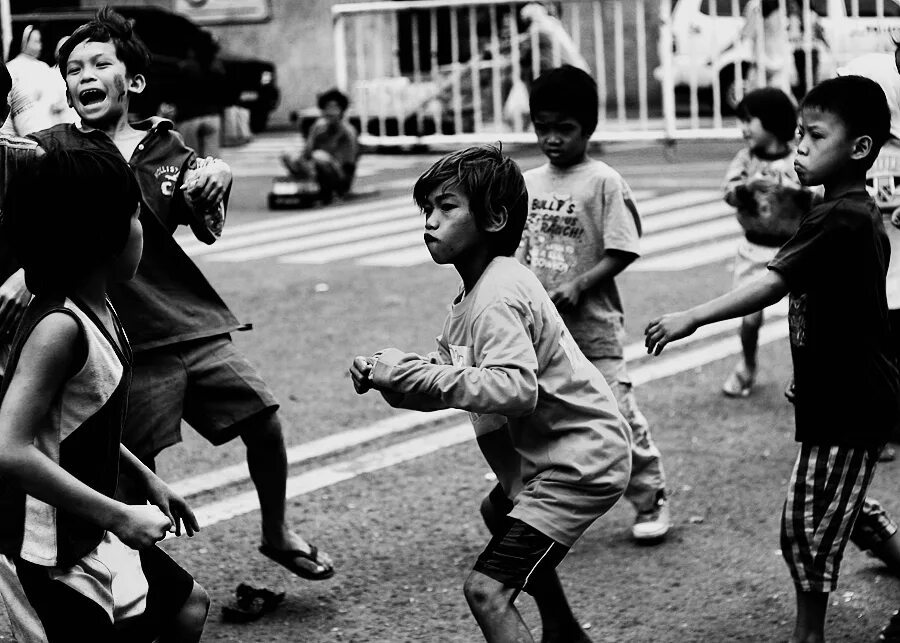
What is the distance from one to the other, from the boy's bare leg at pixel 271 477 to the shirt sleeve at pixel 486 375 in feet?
3.87

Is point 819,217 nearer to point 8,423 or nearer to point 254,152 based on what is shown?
point 8,423

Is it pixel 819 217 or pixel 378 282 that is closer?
pixel 819 217

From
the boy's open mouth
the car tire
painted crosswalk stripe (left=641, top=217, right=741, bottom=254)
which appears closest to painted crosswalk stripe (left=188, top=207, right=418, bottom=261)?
painted crosswalk stripe (left=641, top=217, right=741, bottom=254)

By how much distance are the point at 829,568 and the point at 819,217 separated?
2.99ft

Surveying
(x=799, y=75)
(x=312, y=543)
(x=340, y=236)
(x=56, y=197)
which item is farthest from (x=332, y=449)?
(x=799, y=75)

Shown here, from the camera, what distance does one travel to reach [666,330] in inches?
144

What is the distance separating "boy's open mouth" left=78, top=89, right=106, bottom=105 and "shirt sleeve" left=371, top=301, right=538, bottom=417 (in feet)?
4.34

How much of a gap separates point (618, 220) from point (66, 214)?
2.47m

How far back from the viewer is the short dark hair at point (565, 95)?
16.2ft

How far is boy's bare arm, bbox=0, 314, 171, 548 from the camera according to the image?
2.76m

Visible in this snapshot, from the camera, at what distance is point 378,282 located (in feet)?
33.8

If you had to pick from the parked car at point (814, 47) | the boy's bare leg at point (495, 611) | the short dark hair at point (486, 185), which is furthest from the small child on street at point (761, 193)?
the parked car at point (814, 47)

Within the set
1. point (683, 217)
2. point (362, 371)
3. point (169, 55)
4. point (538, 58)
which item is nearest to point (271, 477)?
point (362, 371)

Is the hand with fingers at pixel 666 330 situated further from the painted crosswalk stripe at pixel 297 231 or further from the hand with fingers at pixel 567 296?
the painted crosswalk stripe at pixel 297 231
